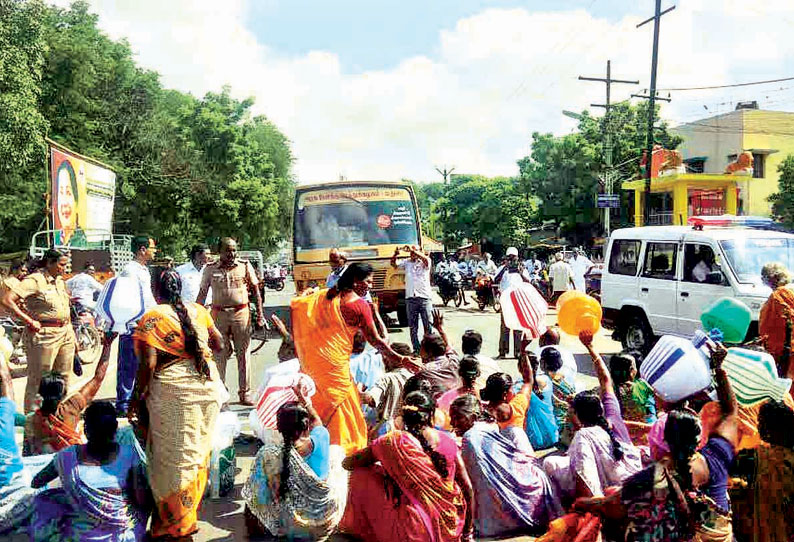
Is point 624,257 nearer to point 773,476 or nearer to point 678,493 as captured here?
point 773,476

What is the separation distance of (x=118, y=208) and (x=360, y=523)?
103 ft

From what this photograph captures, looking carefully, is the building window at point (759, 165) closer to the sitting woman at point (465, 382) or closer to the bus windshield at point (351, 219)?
the bus windshield at point (351, 219)

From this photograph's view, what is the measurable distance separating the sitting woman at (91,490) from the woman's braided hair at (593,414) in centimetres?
244

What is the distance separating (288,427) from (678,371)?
2.14 meters

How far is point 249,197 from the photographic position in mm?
37719

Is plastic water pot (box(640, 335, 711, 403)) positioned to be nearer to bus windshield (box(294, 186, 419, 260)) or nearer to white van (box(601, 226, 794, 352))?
white van (box(601, 226, 794, 352))

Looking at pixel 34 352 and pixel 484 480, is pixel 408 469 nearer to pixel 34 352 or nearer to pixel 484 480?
pixel 484 480

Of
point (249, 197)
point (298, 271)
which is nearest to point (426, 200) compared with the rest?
point (249, 197)

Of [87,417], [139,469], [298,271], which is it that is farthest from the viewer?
[298,271]

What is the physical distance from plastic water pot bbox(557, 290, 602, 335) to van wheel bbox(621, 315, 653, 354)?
530cm

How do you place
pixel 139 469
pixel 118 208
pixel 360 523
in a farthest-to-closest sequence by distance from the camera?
1. pixel 118 208
2. pixel 360 523
3. pixel 139 469

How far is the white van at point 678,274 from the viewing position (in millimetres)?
8875

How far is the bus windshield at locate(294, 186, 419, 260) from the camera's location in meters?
14.0

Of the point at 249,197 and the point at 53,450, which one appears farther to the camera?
the point at 249,197
